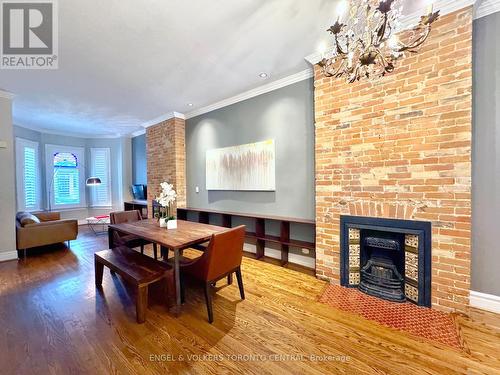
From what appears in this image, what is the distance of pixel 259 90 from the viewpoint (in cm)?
367

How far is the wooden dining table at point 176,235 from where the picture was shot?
215 centimetres

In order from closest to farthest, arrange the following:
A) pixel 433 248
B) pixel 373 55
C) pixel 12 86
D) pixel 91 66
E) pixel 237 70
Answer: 1. pixel 373 55
2. pixel 433 248
3. pixel 91 66
4. pixel 237 70
5. pixel 12 86

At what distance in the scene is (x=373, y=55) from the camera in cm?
140

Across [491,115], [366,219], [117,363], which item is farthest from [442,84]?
[117,363]

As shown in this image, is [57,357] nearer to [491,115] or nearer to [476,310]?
[476,310]

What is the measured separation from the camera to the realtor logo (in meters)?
1.96

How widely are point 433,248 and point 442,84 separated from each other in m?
1.63

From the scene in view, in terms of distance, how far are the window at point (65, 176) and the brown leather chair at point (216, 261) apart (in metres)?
6.43

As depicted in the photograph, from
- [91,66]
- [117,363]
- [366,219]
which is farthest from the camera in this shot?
[91,66]

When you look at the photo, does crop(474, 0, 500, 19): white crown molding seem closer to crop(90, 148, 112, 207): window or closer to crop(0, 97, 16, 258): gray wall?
crop(0, 97, 16, 258): gray wall

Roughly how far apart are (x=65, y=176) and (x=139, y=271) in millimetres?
6398

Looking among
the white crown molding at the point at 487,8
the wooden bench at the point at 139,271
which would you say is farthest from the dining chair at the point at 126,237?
the white crown molding at the point at 487,8

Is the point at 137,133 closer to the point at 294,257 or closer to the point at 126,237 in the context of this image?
the point at 126,237

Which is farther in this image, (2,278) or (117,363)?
(2,278)
